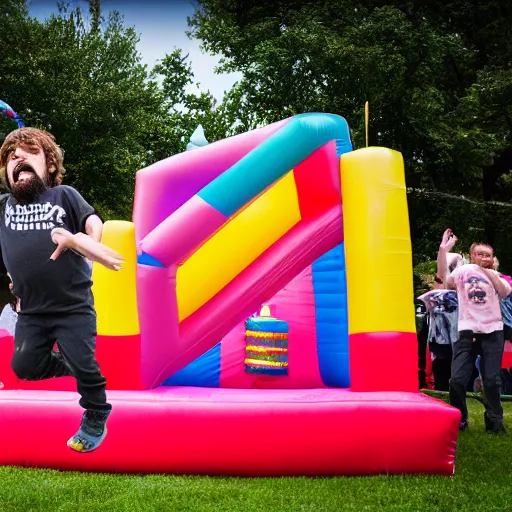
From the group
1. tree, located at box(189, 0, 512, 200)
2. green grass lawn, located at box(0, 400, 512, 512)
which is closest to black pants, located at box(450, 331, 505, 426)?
green grass lawn, located at box(0, 400, 512, 512)

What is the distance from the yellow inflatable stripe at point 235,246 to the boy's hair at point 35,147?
9.83 feet

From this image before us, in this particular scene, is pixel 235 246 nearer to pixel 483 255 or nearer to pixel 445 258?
pixel 445 258

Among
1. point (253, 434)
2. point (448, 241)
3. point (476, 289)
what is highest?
point (448, 241)

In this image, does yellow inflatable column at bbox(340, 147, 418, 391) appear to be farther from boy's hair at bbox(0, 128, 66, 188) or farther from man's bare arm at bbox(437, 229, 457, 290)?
boy's hair at bbox(0, 128, 66, 188)

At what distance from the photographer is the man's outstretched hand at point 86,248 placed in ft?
7.75

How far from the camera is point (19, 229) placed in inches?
103

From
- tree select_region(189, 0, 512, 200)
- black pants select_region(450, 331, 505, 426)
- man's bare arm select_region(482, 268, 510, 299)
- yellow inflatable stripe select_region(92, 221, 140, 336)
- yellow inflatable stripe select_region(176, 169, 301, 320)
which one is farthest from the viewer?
tree select_region(189, 0, 512, 200)

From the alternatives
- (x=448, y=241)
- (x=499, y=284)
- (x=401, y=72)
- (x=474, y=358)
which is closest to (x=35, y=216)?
(x=448, y=241)

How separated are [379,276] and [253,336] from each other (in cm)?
122

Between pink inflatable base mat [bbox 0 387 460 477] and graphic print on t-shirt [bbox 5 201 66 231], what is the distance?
261 cm

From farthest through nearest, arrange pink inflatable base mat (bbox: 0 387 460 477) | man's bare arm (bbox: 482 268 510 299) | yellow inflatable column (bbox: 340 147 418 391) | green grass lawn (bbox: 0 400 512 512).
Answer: man's bare arm (bbox: 482 268 510 299) < yellow inflatable column (bbox: 340 147 418 391) < pink inflatable base mat (bbox: 0 387 460 477) < green grass lawn (bbox: 0 400 512 512)

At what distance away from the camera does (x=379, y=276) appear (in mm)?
5168

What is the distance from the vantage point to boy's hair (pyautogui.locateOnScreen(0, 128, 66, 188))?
2605 mm

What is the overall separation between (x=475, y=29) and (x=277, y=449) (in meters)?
15.5
